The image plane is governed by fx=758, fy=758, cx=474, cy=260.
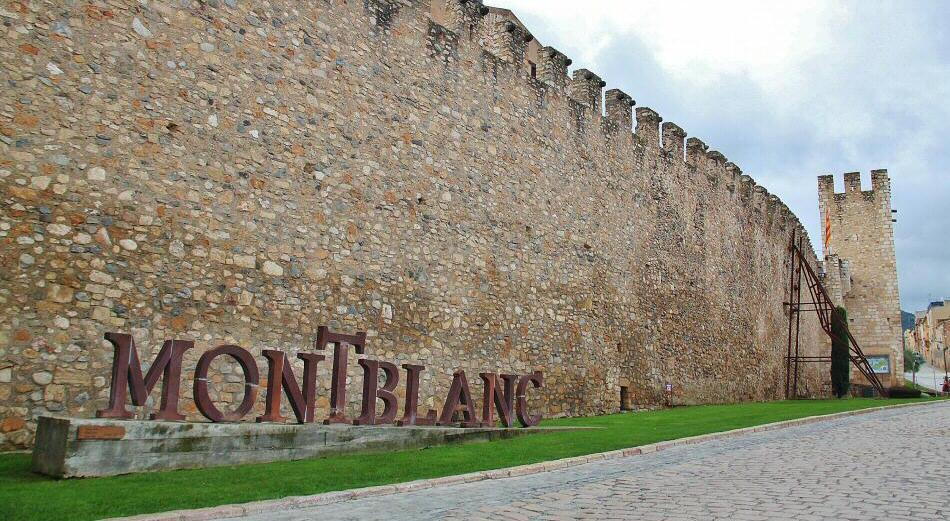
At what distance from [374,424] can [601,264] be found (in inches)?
364

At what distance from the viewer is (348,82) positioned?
1182 cm

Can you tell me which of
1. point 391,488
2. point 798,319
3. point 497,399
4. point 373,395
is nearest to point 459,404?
point 497,399

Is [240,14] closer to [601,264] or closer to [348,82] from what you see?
[348,82]

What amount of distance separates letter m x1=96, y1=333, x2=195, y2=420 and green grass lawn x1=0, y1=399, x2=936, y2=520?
0.75 m

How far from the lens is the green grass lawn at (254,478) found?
532 centimetres

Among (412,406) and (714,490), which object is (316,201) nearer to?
(412,406)

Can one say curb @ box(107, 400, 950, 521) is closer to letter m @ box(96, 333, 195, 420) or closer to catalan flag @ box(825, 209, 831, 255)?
letter m @ box(96, 333, 195, 420)

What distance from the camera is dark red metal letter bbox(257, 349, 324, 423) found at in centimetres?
809

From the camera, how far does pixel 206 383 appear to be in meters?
7.63

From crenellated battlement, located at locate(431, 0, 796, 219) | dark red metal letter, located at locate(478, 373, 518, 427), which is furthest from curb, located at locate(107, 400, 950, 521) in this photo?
crenellated battlement, located at locate(431, 0, 796, 219)

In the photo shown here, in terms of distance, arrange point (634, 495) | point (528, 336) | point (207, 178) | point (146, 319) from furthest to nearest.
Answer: point (528, 336), point (207, 178), point (146, 319), point (634, 495)

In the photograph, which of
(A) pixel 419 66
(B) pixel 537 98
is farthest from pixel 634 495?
(B) pixel 537 98

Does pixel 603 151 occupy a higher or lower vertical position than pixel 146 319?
higher

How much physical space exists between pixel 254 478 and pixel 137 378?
1619mm
